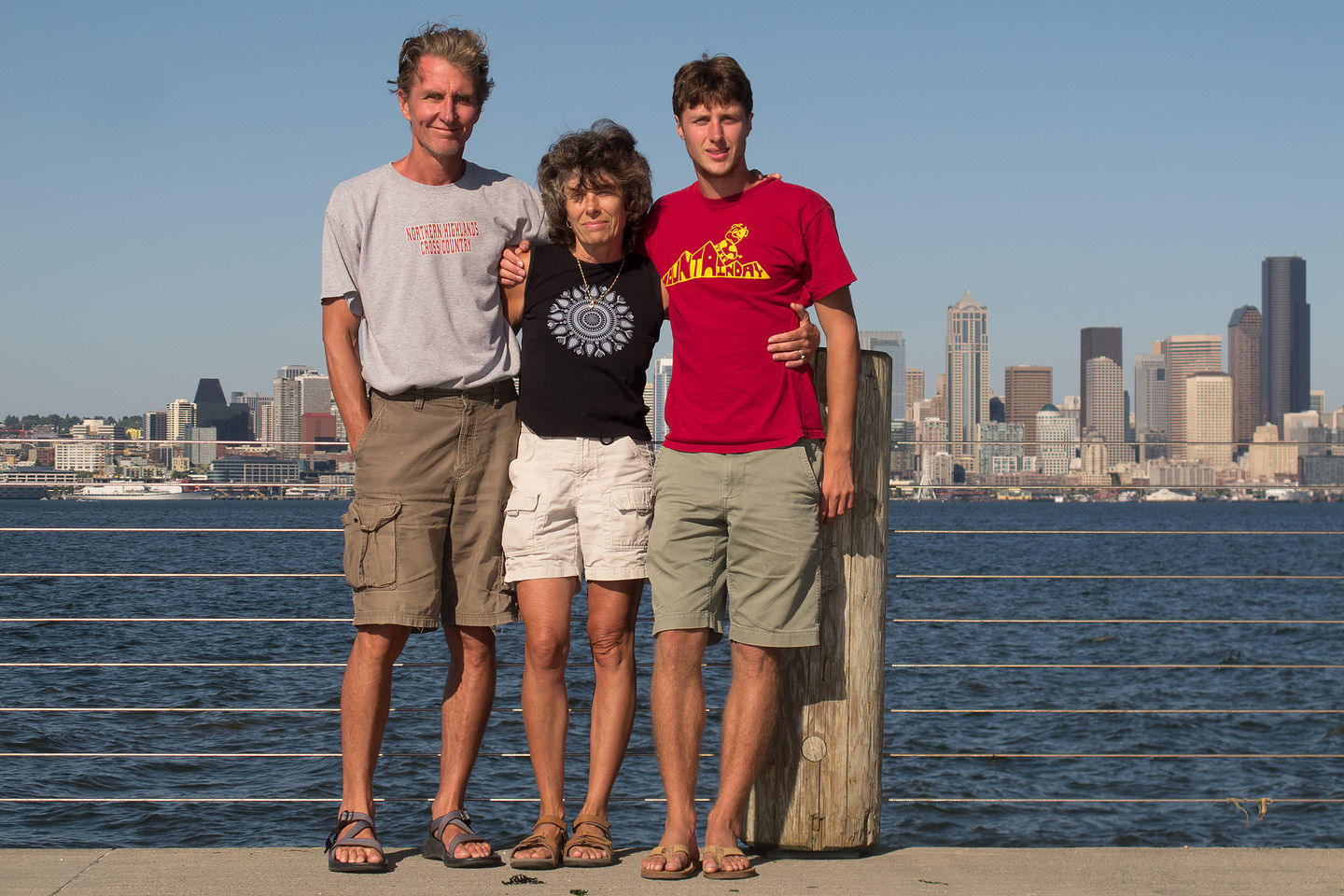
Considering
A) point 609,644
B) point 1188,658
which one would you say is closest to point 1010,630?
point 1188,658

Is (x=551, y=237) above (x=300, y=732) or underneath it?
above

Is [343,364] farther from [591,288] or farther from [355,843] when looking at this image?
[355,843]

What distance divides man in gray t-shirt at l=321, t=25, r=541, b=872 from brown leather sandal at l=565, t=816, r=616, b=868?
0.90ft

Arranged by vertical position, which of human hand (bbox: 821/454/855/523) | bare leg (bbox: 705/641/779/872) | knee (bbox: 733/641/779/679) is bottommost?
bare leg (bbox: 705/641/779/872)

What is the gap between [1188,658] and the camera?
22.4m

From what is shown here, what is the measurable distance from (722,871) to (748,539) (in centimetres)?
78

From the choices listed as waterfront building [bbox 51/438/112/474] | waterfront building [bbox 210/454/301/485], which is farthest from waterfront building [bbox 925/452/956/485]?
waterfront building [bbox 51/438/112/474]

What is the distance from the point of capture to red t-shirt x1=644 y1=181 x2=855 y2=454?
300cm

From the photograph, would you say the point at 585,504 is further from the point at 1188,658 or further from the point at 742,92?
the point at 1188,658

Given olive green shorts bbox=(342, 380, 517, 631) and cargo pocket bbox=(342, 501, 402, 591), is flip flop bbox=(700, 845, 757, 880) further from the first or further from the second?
cargo pocket bbox=(342, 501, 402, 591)

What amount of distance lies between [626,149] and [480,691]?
55.6 inches

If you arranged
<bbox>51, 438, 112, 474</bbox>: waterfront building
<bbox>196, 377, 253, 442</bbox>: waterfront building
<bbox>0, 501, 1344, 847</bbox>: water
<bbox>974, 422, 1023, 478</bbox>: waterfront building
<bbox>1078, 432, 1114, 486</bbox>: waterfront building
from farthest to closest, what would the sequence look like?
<bbox>196, 377, 253, 442</bbox>: waterfront building < <bbox>0, 501, 1344, 847</bbox>: water < <bbox>1078, 432, 1114, 486</bbox>: waterfront building < <bbox>974, 422, 1023, 478</bbox>: waterfront building < <bbox>51, 438, 112, 474</bbox>: waterfront building

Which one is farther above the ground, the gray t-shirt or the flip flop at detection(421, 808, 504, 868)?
the gray t-shirt

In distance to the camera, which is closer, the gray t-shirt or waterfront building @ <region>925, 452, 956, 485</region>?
the gray t-shirt
